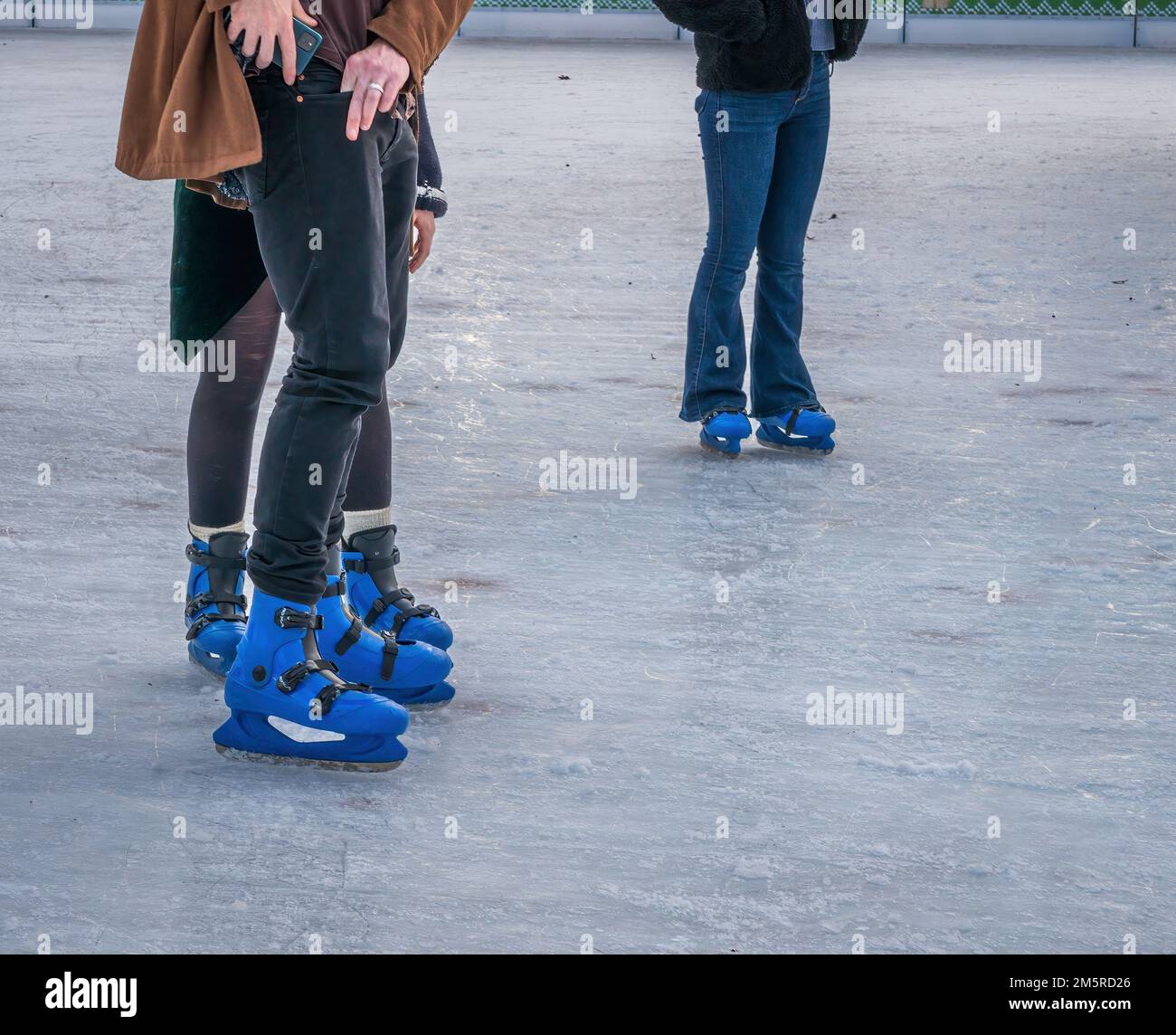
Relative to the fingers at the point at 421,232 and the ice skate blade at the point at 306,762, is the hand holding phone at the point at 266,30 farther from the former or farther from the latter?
the ice skate blade at the point at 306,762

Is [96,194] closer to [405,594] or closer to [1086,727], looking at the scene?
[405,594]

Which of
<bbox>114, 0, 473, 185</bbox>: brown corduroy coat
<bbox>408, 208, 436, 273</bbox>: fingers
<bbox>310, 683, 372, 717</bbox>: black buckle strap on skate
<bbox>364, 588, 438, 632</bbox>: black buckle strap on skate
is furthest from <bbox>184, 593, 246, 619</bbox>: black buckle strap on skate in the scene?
<bbox>114, 0, 473, 185</bbox>: brown corduroy coat

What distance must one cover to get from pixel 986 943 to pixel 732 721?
0.70m

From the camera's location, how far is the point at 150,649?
9.09 ft

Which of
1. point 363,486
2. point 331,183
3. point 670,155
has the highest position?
point 331,183

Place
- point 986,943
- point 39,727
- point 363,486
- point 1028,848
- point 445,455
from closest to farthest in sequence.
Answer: point 986,943 → point 1028,848 → point 39,727 → point 363,486 → point 445,455

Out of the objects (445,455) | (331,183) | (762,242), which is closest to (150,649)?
(331,183)

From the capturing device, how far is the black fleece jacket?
12.1ft

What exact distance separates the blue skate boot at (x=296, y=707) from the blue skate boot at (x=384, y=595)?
1.04 ft

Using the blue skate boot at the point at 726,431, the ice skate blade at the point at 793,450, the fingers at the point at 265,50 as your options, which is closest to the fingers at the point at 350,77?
the fingers at the point at 265,50

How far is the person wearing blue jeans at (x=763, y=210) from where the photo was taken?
3791 millimetres

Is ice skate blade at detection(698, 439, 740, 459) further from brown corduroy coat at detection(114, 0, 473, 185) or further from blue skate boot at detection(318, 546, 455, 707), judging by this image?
brown corduroy coat at detection(114, 0, 473, 185)

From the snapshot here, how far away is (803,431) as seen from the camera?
13.1 feet

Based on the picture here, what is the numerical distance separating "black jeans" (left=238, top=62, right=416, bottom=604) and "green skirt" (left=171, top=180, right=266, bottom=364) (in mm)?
306
